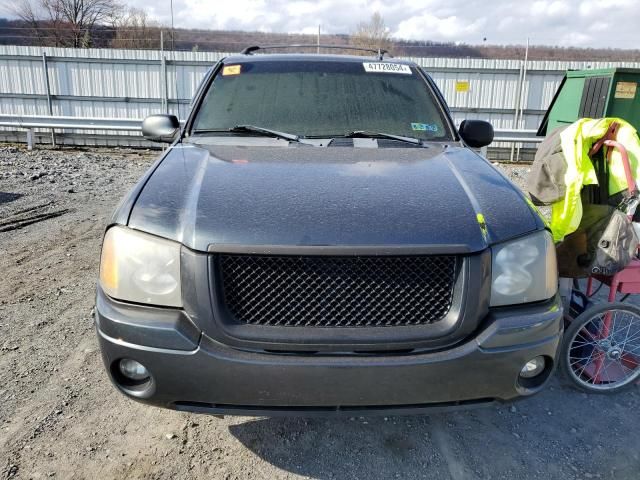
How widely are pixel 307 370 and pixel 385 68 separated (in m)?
2.43

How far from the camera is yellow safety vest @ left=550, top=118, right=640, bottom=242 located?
2.92 meters

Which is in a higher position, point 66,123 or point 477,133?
point 477,133

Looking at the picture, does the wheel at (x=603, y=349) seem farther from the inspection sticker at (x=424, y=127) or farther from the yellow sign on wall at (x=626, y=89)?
the yellow sign on wall at (x=626, y=89)

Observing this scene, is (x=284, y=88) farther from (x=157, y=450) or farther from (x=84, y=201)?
(x=84, y=201)

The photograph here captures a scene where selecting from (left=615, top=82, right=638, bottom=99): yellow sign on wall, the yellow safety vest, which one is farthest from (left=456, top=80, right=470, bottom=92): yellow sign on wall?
the yellow safety vest

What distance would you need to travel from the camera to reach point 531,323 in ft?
6.35

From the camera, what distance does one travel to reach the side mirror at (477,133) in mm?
3318

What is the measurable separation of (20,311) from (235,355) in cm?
269

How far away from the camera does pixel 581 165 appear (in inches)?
117

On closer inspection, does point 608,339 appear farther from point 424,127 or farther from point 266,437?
point 266,437

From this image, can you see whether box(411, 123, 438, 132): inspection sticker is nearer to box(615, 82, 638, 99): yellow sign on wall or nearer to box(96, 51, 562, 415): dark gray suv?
box(96, 51, 562, 415): dark gray suv

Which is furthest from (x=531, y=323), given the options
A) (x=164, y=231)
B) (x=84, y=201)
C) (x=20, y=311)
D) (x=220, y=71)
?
(x=84, y=201)

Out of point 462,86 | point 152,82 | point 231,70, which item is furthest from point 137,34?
point 231,70

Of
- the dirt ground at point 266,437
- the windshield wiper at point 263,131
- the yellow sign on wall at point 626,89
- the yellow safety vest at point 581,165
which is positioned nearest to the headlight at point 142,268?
the dirt ground at point 266,437
